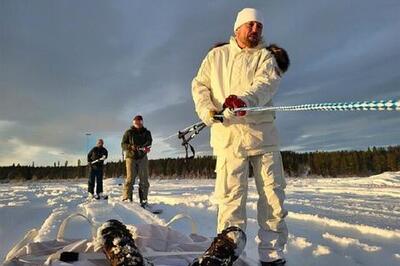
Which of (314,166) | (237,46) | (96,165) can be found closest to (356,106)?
(237,46)

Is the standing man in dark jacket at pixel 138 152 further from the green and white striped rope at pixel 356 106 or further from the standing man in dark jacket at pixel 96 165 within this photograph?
the green and white striped rope at pixel 356 106

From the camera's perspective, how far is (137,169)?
945cm

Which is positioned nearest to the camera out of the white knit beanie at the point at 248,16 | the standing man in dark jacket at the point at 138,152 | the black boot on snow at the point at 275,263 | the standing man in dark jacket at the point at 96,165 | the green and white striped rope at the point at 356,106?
the green and white striped rope at the point at 356,106

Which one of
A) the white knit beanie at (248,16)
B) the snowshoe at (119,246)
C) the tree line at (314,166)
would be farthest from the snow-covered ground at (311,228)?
the tree line at (314,166)

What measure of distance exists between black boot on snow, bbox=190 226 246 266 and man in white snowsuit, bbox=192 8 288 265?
0.98m

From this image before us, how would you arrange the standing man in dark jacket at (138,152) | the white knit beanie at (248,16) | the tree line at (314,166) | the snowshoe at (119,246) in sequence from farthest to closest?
1. the tree line at (314,166)
2. the standing man in dark jacket at (138,152)
3. the white knit beanie at (248,16)
4. the snowshoe at (119,246)

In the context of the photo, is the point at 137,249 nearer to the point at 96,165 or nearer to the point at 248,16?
the point at 248,16

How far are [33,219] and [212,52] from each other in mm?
5099

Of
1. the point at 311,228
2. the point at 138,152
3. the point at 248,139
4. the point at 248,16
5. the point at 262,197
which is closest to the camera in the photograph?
the point at 248,139

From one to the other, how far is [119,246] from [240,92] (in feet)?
5.84

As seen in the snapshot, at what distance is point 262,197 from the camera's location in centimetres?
363

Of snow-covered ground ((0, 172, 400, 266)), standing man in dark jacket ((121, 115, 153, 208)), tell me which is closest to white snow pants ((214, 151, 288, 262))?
snow-covered ground ((0, 172, 400, 266))

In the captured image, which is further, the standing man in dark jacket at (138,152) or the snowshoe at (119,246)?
the standing man in dark jacket at (138,152)

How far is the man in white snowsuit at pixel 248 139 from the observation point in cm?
349
